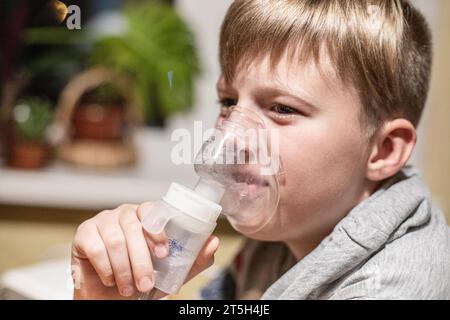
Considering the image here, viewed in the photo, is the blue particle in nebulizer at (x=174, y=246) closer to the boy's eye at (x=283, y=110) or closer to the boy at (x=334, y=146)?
the boy at (x=334, y=146)

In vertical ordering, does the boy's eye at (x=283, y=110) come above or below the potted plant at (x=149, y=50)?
below

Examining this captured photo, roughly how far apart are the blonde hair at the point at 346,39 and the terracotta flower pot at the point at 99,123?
2.72 ft

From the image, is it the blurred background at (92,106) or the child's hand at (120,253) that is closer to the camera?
the child's hand at (120,253)

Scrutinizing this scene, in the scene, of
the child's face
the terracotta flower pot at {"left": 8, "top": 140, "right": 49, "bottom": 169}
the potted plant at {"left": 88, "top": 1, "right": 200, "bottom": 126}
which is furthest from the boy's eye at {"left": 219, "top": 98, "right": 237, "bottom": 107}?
the terracotta flower pot at {"left": 8, "top": 140, "right": 49, "bottom": 169}

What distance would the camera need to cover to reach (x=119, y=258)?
20.5 inches

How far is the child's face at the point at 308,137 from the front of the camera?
1.89ft

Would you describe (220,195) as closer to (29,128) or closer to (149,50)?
(149,50)

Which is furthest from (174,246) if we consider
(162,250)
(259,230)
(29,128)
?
(29,128)

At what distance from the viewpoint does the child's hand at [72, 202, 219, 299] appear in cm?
50

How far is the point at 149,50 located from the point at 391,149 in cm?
86

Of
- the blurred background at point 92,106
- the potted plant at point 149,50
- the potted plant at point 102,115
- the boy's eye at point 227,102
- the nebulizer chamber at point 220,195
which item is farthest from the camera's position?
the potted plant at point 102,115

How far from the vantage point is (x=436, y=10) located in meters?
0.83

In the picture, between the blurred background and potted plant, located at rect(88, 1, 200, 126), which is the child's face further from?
potted plant, located at rect(88, 1, 200, 126)

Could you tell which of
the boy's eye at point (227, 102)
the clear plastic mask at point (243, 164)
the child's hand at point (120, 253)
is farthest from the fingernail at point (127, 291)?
the boy's eye at point (227, 102)
